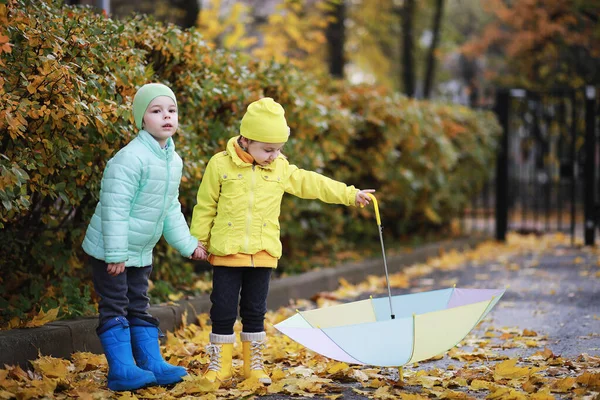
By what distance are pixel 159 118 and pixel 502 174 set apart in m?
10.2

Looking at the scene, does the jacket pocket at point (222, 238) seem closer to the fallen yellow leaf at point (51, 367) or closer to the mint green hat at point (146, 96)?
the mint green hat at point (146, 96)

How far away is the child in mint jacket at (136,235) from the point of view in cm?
418

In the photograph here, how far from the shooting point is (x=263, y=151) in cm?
454

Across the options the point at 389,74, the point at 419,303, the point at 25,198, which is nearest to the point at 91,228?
the point at 25,198

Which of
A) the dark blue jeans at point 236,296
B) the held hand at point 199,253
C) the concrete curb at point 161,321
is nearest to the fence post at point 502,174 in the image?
the concrete curb at point 161,321

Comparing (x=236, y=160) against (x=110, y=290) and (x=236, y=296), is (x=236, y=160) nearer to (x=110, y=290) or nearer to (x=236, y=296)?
(x=236, y=296)

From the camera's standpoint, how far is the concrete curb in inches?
177

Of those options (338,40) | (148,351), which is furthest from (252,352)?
(338,40)

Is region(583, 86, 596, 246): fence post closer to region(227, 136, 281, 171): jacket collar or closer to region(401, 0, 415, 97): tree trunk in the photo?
region(227, 136, 281, 171): jacket collar

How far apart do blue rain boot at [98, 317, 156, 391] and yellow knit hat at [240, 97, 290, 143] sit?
3.84 feet

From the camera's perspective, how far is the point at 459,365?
199 inches

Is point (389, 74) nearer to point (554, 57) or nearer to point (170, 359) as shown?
point (554, 57)

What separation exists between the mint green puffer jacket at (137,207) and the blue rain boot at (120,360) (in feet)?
1.08

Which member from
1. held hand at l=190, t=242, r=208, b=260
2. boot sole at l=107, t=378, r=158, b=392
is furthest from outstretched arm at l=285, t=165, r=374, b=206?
boot sole at l=107, t=378, r=158, b=392
